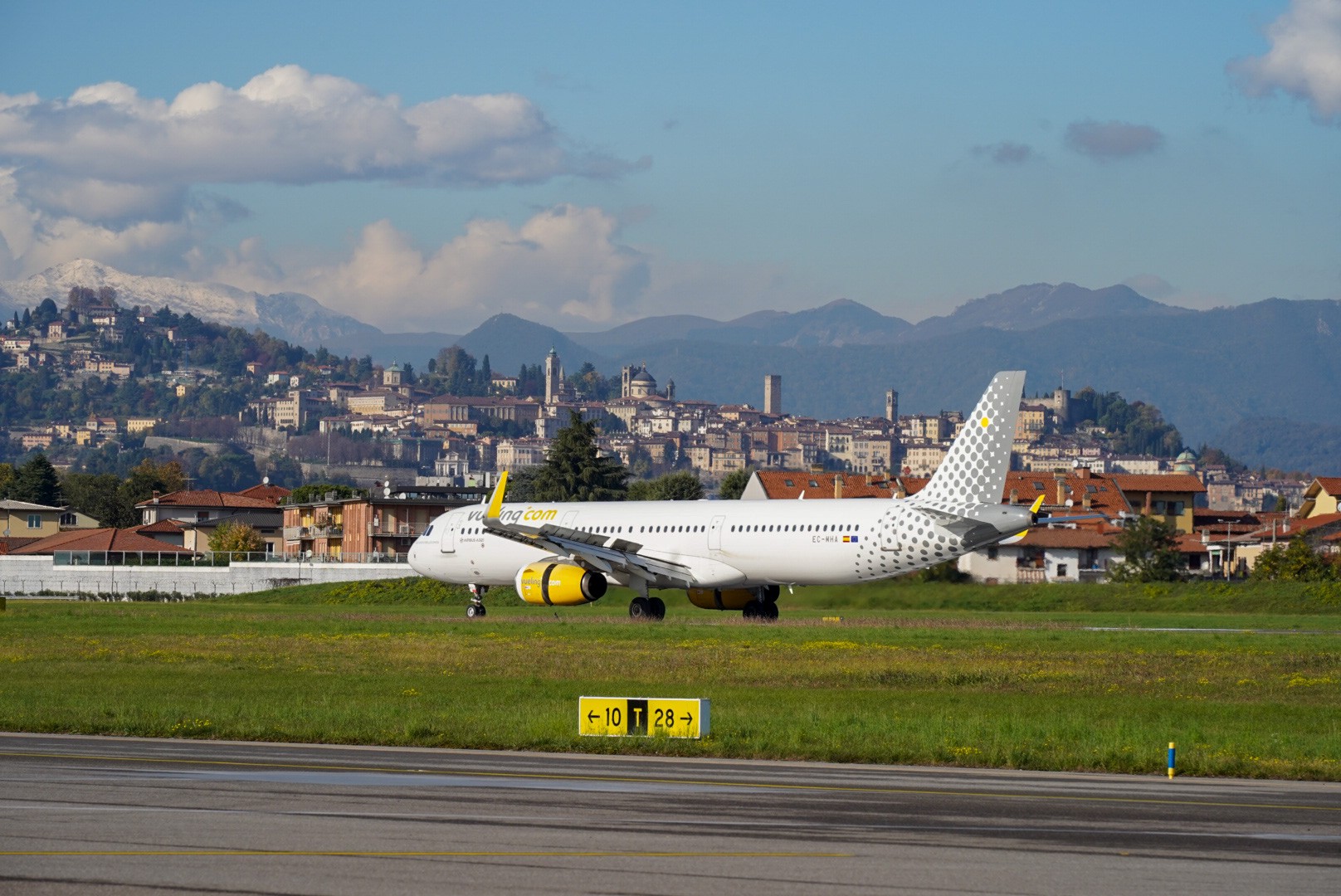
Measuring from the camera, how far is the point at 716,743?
22.6 metres

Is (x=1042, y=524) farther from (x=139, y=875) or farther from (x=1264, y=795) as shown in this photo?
(x=139, y=875)

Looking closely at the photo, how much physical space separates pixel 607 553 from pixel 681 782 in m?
34.4

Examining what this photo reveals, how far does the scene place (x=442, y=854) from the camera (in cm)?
1395

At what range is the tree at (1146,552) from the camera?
265ft

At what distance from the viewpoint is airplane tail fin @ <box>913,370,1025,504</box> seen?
48.0 metres

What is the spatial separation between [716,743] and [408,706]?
6.94 m

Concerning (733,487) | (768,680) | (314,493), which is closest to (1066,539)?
(768,680)

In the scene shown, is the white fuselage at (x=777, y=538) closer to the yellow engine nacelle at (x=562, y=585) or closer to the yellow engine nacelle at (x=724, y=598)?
the yellow engine nacelle at (x=562, y=585)

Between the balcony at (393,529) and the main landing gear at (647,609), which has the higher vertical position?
the balcony at (393,529)

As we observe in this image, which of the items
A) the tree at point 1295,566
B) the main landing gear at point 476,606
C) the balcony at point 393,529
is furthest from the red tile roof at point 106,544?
the tree at point 1295,566

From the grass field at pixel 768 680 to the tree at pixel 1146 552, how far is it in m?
20.5

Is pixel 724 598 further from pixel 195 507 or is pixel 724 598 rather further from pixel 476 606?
pixel 195 507

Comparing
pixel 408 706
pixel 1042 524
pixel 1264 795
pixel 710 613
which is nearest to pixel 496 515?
pixel 710 613

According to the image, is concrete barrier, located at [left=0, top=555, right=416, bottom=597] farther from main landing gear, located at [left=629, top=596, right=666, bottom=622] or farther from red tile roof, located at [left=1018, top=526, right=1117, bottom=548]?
main landing gear, located at [left=629, top=596, right=666, bottom=622]
